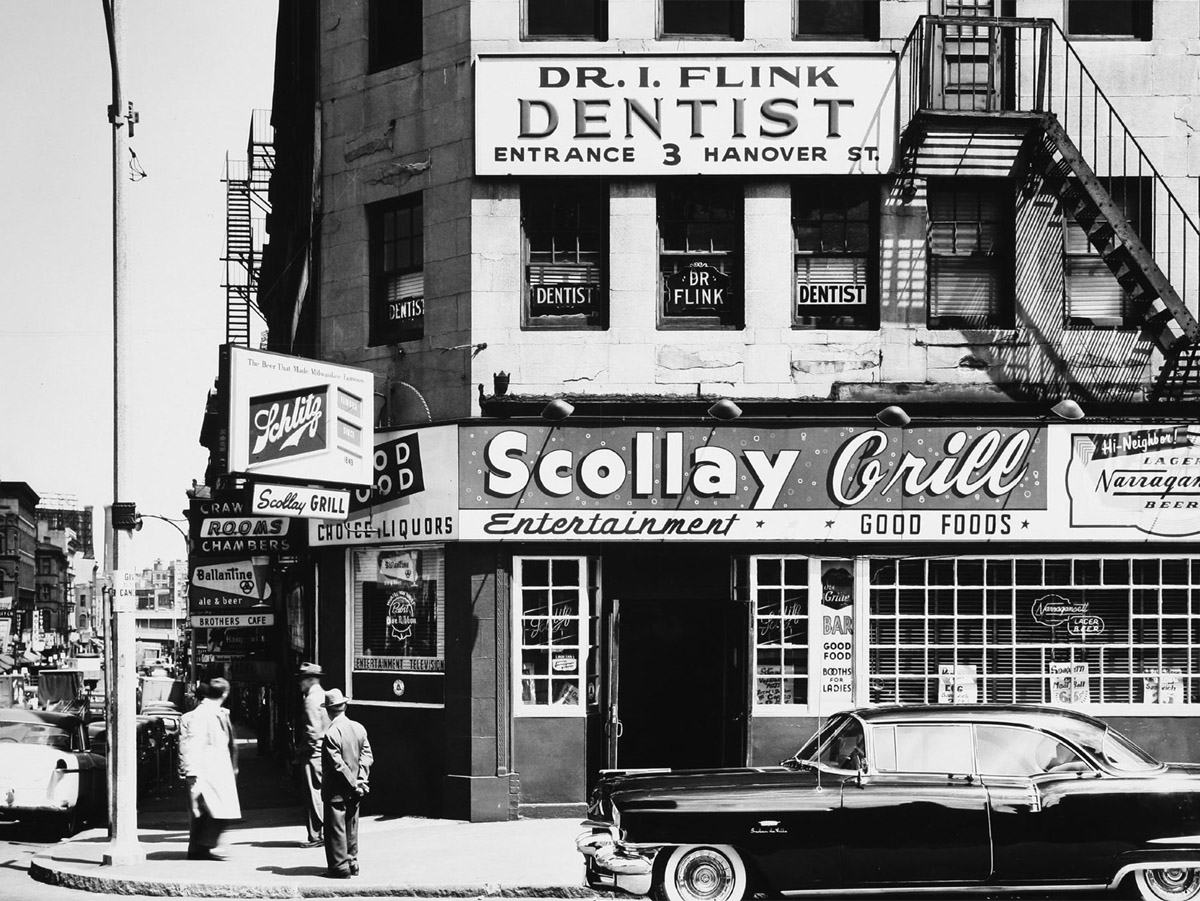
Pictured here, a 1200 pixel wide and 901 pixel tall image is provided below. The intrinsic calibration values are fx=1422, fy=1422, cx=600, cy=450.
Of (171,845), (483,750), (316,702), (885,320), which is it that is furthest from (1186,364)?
(171,845)

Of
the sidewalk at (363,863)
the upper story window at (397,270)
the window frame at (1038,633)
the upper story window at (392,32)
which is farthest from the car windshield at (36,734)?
the window frame at (1038,633)

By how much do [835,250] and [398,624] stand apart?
7.23 metres

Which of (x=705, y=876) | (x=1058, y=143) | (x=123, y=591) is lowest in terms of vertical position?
(x=705, y=876)

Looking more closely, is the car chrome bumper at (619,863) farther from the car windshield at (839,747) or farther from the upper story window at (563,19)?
the upper story window at (563,19)

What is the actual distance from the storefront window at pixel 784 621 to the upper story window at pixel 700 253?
3.07 meters

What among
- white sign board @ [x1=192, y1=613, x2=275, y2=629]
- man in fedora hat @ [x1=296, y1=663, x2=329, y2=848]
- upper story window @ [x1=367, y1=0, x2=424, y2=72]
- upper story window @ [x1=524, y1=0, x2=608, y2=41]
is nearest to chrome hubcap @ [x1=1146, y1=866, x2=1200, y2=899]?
man in fedora hat @ [x1=296, y1=663, x2=329, y2=848]

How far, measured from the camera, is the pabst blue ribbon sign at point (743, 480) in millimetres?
16969

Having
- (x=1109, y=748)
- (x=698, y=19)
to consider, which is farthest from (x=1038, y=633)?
(x=698, y=19)

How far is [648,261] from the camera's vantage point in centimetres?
1742

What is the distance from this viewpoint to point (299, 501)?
53.5ft

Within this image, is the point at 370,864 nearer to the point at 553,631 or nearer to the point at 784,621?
the point at 553,631

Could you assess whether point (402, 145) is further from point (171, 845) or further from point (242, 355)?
point (171, 845)

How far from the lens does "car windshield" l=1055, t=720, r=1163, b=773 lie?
37.6 ft

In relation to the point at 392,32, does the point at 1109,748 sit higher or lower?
lower
